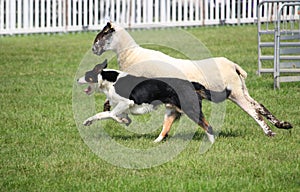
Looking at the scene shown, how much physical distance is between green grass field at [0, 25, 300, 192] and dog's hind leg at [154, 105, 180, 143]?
0.47 ft

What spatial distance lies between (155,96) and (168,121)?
0.40 meters

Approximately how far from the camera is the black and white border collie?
9.10m

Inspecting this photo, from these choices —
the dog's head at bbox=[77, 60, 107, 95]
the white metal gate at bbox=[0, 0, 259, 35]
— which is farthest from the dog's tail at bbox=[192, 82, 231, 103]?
the white metal gate at bbox=[0, 0, 259, 35]

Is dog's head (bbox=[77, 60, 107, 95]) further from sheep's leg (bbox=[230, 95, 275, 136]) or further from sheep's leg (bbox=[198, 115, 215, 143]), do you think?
sheep's leg (bbox=[230, 95, 275, 136])

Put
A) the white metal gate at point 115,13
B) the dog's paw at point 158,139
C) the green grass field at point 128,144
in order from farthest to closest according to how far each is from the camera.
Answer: the white metal gate at point 115,13, the dog's paw at point 158,139, the green grass field at point 128,144

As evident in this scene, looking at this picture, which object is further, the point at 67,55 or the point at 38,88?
the point at 67,55

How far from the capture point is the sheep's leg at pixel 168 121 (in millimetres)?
9320

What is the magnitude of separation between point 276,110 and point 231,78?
6.82ft

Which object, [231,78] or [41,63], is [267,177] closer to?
[231,78]

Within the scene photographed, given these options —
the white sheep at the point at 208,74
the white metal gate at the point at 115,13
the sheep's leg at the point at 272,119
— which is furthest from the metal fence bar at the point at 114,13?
the sheep's leg at the point at 272,119

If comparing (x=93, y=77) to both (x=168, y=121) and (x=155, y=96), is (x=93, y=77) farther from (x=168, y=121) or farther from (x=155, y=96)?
(x=168, y=121)

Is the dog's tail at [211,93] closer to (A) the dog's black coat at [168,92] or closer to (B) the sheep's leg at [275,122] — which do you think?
(A) the dog's black coat at [168,92]

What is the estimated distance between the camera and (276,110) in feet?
37.0

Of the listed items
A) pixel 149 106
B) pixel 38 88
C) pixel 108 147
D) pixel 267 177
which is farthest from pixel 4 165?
pixel 38 88
